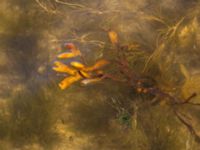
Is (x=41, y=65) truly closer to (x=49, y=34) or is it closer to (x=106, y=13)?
(x=49, y=34)

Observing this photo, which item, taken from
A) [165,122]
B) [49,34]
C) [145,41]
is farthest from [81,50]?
[165,122]

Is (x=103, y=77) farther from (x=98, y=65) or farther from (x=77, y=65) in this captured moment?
(x=77, y=65)

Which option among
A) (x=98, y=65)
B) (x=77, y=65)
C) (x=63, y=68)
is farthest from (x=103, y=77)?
(x=63, y=68)

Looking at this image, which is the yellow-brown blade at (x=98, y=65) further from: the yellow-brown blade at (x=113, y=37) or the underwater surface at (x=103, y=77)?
the yellow-brown blade at (x=113, y=37)

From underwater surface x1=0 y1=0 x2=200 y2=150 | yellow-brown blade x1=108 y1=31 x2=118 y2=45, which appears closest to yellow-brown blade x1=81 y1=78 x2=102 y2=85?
underwater surface x1=0 y1=0 x2=200 y2=150

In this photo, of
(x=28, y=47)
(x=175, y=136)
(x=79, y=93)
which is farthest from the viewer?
(x=28, y=47)

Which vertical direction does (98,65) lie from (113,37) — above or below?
below

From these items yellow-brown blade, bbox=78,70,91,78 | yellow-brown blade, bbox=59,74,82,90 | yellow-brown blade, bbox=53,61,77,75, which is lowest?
yellow-brown blade, bbox=59,74,82,90

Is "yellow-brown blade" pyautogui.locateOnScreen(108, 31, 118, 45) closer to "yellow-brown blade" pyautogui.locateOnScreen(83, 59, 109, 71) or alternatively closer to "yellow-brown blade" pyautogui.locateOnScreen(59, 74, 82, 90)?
"yellow-brown blade" pyautogui.locateOnScreen(83, 59, 109, 71)
